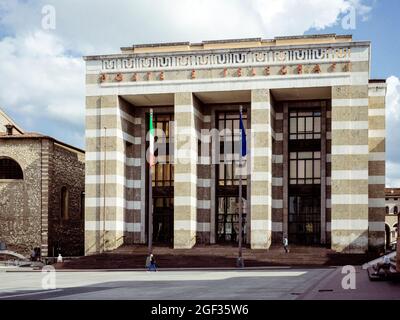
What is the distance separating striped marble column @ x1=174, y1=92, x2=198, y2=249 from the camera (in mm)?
53094

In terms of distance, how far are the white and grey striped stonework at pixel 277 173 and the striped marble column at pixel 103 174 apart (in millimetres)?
12028

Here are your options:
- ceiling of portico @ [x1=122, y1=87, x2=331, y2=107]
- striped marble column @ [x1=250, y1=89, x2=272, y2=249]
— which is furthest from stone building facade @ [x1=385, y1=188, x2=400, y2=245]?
striped marble column @ [x1=250, y1=89, x2=272, y2=249]

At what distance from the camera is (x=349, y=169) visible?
50.8 m

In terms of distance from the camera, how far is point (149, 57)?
5438 centimetres

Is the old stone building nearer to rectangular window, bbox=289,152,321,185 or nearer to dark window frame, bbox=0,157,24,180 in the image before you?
dark window frame, bbox=0,157,24,180

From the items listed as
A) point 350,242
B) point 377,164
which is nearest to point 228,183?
point 350,242

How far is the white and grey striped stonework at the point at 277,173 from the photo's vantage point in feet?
181

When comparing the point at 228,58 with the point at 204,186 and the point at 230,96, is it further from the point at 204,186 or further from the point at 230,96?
the point at 204,186

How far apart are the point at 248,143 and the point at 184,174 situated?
5511mm
